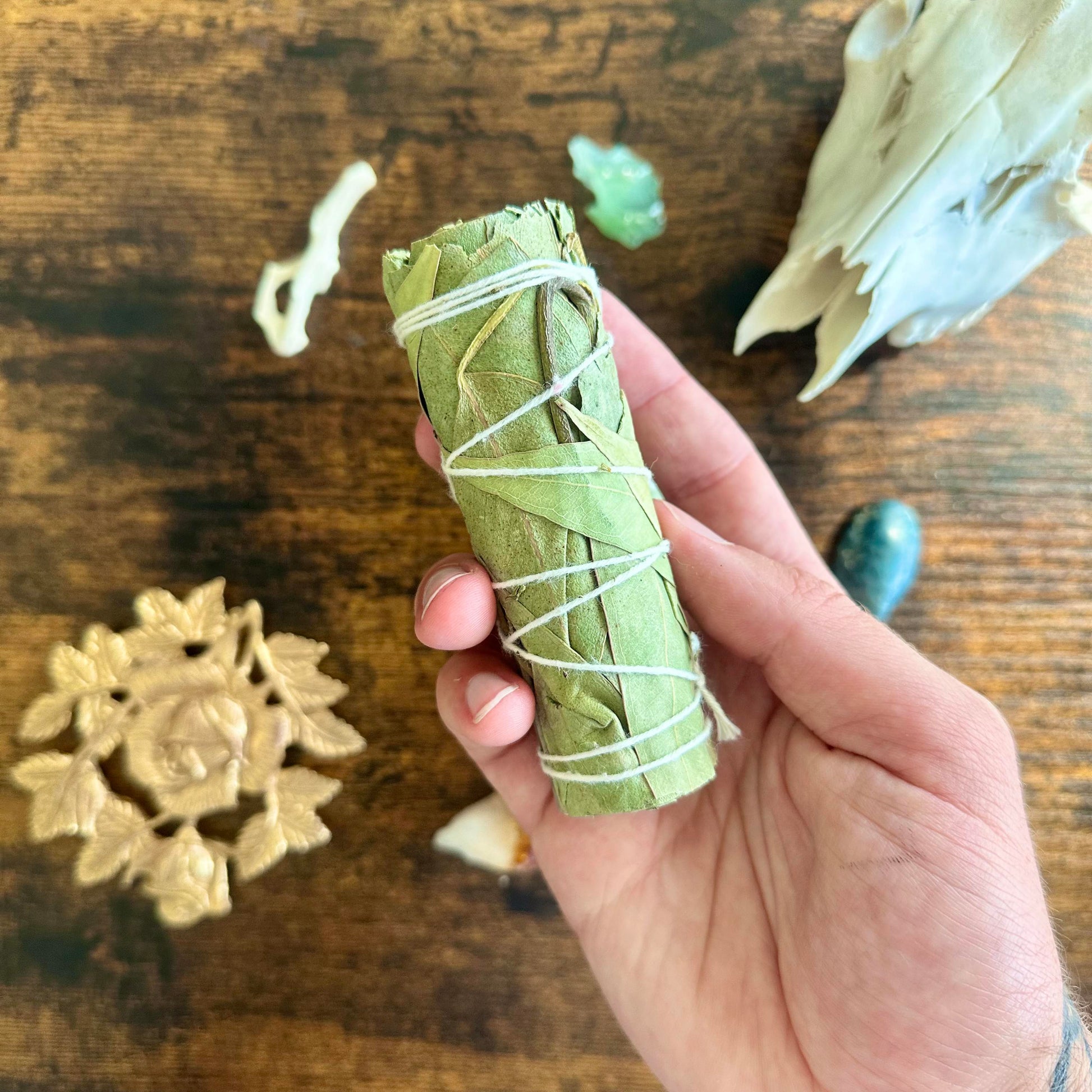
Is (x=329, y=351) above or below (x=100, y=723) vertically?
above

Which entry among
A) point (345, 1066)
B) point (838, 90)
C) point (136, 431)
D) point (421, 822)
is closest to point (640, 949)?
point (421, 822)

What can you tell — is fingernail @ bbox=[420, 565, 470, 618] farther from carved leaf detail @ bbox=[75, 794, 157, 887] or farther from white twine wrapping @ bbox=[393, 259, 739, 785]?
carved leaf detail @ bbox=[75, 794, 157, 887]

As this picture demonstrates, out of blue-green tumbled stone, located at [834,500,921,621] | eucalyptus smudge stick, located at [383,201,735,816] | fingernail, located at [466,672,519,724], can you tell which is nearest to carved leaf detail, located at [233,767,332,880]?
fingernail, located at [466,672,519,724]

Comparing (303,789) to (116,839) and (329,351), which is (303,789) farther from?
(329,351)

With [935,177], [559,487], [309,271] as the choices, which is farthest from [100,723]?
[935,177]

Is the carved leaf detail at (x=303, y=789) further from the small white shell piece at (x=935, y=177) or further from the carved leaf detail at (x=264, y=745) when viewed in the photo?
the small white shell piece at (x=935, y=177)

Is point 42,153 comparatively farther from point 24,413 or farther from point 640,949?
point 640,949
